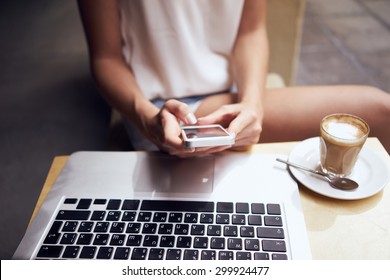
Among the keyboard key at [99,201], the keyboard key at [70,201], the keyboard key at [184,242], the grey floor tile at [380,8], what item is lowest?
the grey floor tile at [380,8]

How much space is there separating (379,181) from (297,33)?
1.04m

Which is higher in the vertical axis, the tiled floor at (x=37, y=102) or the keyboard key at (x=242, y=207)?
the keyboard key at (x=242, y=207)

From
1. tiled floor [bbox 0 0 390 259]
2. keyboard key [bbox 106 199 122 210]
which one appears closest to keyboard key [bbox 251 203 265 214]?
keyboard key [bbox 106 199 122 210]

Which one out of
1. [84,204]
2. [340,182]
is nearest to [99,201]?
[84,204]

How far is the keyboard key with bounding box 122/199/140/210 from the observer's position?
56cm

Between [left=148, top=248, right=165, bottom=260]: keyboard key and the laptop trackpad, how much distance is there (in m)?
0.12

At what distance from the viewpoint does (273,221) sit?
1.73 feet

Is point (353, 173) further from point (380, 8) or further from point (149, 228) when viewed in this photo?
point (380, 8)

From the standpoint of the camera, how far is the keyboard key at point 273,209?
0.54 metres

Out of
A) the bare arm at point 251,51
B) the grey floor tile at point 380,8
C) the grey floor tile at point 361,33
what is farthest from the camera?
the grey floor tile at point 380,8

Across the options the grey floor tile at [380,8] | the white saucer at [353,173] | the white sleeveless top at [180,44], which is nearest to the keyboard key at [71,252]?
the white saucer at [353,173]

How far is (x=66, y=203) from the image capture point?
0.58 meters

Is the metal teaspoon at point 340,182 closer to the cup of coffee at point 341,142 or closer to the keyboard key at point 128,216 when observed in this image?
the cup of coffee at point 341,142
